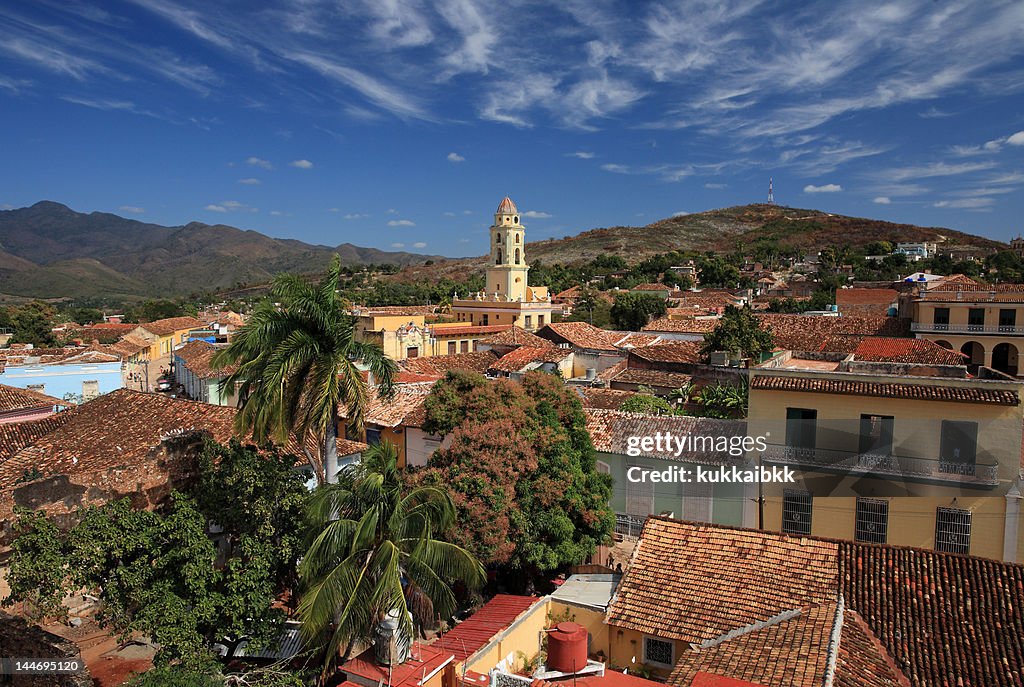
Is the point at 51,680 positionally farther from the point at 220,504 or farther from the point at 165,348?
the point at 165,348

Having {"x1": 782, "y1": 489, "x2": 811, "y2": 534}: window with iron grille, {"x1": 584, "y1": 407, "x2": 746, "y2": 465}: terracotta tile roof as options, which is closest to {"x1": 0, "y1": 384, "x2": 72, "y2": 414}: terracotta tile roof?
{"x1": 584, "y1": 407, "x2": 746, "y2": 465}: terracotta tile roof

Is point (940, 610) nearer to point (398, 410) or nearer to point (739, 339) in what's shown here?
point (398, 410)

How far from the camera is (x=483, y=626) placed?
9086 mm

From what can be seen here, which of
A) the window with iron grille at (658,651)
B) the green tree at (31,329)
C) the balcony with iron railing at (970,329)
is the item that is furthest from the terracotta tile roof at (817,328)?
the green tree at (31,329)

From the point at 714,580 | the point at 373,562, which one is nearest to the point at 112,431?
the point at 373,562

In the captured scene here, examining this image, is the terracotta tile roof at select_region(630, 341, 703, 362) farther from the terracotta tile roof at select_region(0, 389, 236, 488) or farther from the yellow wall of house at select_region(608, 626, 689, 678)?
the yellow wall of house at select_region(608, 626, 689, 678)

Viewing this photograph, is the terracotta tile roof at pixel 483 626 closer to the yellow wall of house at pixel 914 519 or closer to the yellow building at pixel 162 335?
the yellow wall of house at pixel 914 519

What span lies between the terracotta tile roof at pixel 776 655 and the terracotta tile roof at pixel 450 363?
1948 centimetres

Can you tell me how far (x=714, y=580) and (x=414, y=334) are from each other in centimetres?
2953

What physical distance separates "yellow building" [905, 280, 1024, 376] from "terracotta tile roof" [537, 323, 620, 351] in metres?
16.8

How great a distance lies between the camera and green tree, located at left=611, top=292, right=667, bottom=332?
4656 cm

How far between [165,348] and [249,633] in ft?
165

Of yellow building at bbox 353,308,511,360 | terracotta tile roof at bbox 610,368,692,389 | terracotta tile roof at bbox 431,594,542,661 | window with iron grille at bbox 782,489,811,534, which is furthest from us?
yellow building at bbox 353,308,511,360

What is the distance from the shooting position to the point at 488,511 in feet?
36.7
